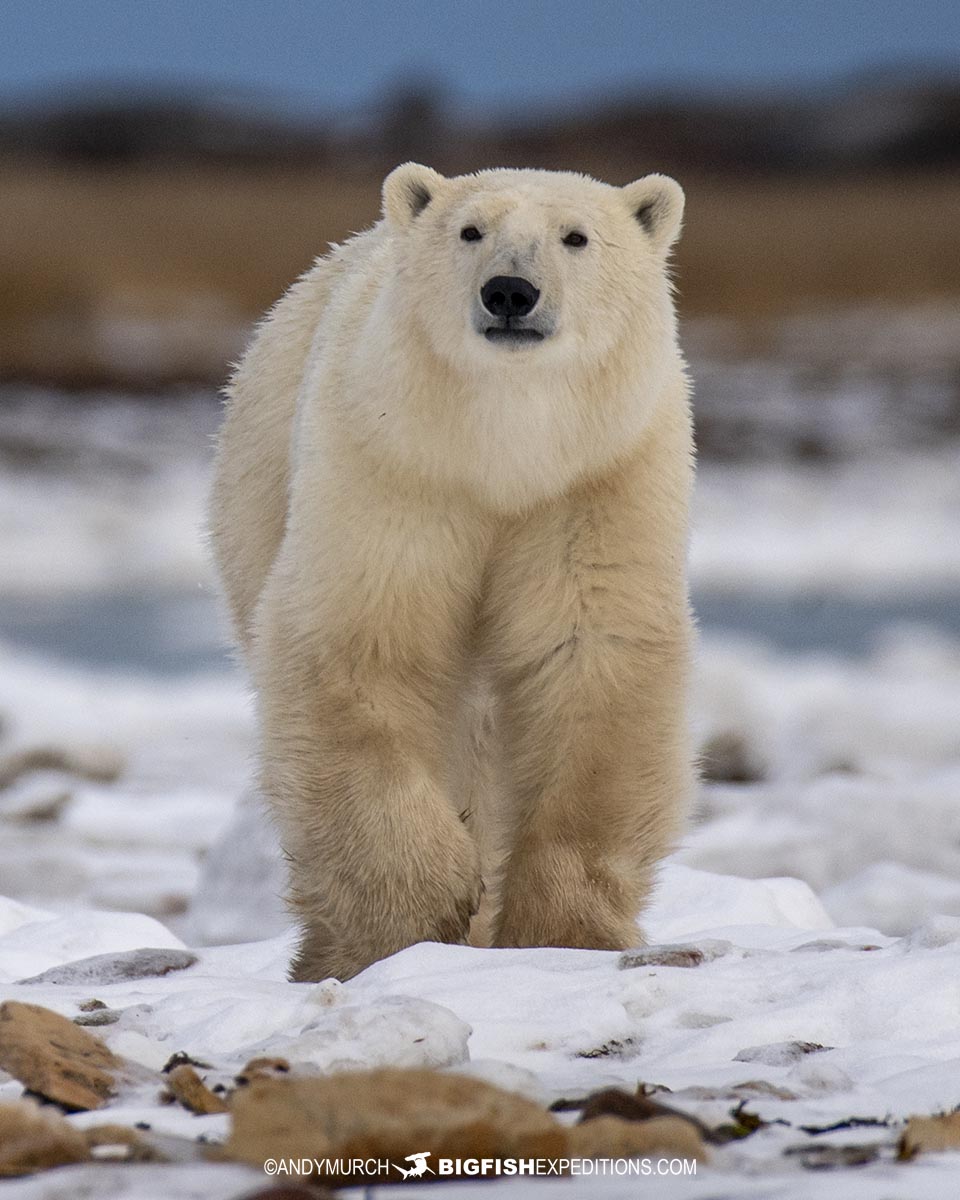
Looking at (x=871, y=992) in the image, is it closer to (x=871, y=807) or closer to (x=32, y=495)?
(x=871, y=807)

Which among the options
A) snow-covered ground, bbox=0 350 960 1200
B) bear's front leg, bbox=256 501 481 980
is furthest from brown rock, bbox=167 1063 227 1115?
bear's front leg, bbox=256 501 481 980

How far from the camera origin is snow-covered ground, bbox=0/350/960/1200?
2688 mm

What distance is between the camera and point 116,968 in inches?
152

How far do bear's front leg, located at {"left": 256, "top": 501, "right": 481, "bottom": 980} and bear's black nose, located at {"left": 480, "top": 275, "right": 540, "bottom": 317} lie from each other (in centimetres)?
50

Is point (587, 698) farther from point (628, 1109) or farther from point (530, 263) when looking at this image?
point (628, 1109)

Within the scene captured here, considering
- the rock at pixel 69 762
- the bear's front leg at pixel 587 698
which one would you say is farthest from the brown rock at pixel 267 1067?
the rock at pixel 69 762

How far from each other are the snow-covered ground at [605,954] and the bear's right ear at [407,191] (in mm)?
1398

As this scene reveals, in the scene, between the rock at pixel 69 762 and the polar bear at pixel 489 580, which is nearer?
the polar bear at pixel 489 580

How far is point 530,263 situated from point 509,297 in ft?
0.44

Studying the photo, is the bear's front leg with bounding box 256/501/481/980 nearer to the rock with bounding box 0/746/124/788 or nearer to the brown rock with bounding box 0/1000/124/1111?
the brown rock with bounding box 0/1000/124/1111

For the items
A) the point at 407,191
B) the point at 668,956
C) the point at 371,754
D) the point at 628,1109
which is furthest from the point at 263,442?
the point at 628,1109

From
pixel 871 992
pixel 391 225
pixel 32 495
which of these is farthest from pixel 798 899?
pixel 32 495

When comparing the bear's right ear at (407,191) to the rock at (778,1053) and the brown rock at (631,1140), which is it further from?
the brown rock at (631,1140)

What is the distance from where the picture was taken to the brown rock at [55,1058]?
8.70 feet
